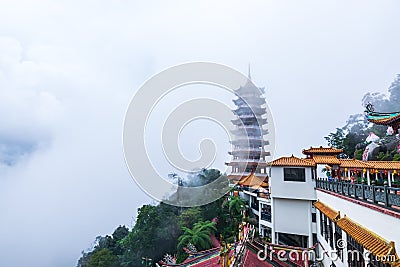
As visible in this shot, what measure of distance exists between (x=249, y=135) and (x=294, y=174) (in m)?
11.5

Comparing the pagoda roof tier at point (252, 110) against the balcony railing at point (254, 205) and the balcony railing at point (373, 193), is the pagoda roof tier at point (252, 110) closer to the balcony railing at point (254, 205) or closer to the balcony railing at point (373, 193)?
the balcony railing at point (254, 205)

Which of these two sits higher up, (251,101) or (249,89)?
(249,89)

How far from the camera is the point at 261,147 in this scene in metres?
23.9

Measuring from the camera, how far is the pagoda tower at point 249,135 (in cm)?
2308

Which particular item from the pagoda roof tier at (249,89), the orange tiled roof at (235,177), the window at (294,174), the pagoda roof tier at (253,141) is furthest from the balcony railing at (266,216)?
the pagoda roof tier at (249,89)

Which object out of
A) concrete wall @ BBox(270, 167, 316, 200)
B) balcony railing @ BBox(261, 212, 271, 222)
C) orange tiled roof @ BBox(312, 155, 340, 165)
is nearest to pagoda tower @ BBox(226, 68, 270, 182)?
balcony railing @ BBox(261, 212, 271, 222)

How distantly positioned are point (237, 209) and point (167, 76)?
37.6 feet

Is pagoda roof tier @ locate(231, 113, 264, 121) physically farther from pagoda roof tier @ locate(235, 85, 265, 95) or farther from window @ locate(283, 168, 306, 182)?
window @ locate(283, 168, 306, 182)

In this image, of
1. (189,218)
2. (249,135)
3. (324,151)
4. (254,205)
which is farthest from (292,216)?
Result: (249,135)

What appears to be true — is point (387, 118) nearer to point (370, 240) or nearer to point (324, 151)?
point (370, 240)

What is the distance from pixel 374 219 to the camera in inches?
199

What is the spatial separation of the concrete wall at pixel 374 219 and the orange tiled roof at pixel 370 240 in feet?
0.27

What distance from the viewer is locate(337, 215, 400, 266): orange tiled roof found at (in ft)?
13.2

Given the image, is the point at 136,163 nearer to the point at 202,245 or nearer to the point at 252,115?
the point at 202,245
